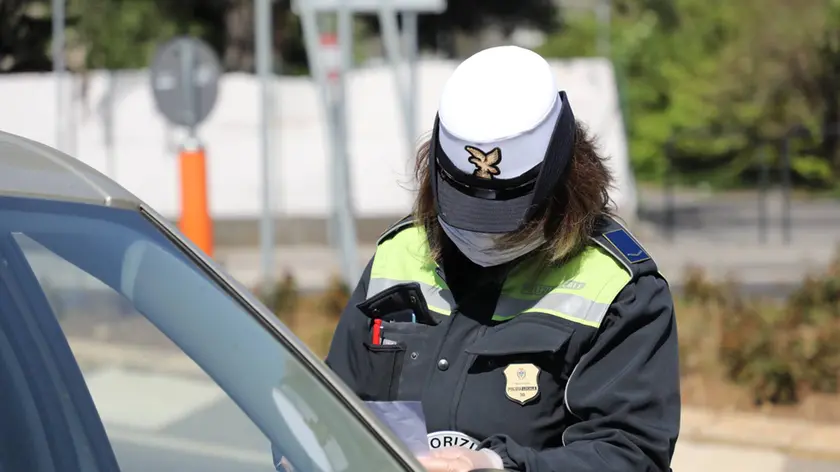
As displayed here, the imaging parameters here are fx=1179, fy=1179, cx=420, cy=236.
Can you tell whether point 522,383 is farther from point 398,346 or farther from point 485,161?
point 485,161

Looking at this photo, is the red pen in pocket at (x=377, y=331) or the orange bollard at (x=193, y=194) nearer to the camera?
the red pen in pocket at (x=377, y=331)

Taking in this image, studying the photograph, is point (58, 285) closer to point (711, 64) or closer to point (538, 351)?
point (538, 351)

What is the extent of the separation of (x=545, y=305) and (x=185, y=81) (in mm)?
6280

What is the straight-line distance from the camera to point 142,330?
1.73 meters

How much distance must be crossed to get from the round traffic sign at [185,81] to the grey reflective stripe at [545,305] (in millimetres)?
6045

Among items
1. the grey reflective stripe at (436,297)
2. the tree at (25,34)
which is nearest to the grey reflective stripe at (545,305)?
the grey reflective stripe at (436,297)

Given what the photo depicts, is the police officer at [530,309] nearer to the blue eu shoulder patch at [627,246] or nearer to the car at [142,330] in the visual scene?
the blue eu shoulder patch at [627,246]

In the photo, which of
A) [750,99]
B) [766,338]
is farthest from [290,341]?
[750,99]

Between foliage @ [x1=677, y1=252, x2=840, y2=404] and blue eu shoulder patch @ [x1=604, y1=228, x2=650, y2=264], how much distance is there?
15.2 ft

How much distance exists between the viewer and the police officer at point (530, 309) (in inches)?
69.5

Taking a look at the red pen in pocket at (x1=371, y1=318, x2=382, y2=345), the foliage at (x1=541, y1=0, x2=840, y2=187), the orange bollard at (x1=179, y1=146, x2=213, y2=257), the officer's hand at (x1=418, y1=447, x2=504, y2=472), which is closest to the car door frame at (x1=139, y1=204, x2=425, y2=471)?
the officer's hand at (x1=418, y1=447, x2=504, y2=472)

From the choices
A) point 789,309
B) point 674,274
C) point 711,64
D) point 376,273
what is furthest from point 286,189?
point 711,64

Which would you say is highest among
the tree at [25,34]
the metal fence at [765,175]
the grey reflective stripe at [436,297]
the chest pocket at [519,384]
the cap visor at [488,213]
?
the tree at [25,34]

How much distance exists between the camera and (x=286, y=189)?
606 inches
